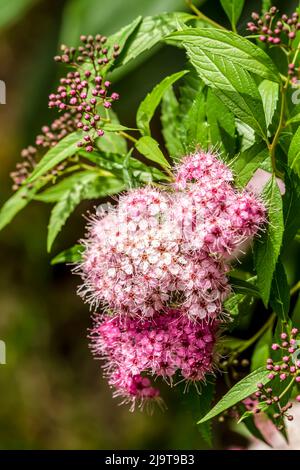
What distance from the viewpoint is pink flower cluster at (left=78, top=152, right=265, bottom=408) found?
3.44ft

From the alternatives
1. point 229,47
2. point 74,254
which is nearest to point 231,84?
point 229,47

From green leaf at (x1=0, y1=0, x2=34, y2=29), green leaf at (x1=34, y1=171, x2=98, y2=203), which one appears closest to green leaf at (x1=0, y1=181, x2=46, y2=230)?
green leaf at (x1=34, y1=171, x2=98, y2=203)

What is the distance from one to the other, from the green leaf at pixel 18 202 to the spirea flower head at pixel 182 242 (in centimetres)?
33

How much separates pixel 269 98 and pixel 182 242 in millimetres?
258

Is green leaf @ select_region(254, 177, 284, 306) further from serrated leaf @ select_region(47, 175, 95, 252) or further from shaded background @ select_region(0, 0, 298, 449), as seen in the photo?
shaded background @ select_region(0, 0, 298, 449)

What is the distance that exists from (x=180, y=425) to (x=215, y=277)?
67.8 inches

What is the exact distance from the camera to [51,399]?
10.3 feet

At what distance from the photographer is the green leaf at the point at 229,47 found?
104 centimetres

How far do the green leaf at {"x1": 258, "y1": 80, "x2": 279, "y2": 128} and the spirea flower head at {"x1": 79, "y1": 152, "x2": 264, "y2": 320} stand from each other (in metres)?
0.10

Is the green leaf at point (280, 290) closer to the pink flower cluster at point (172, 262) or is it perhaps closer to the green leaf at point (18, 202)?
the pink flower cluster at point (172, 262)

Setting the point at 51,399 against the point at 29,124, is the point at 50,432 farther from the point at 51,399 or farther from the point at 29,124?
the point at 29,124

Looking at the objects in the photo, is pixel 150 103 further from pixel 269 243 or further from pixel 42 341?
pixel 42 341
